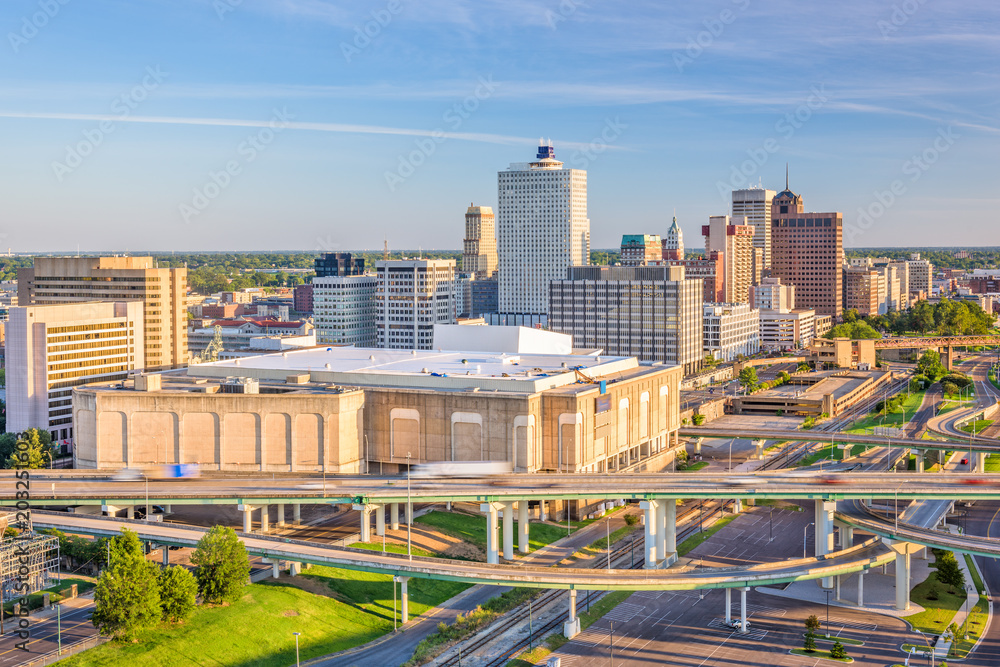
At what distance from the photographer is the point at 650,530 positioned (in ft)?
319

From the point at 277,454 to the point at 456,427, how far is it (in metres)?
19.1

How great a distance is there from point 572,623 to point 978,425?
4331 inches

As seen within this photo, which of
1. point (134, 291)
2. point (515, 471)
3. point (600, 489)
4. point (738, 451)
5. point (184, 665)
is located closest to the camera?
point (184, 665)

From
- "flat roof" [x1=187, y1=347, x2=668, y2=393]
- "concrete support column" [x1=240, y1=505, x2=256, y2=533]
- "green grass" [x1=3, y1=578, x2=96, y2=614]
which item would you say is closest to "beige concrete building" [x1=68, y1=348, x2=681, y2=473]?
"flat roof" [x1=187, y1=347, x2=668, y2=393]

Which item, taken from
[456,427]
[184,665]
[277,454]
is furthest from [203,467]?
[184,665]

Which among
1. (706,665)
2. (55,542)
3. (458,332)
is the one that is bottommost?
(706,665)

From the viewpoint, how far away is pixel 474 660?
78.1 m

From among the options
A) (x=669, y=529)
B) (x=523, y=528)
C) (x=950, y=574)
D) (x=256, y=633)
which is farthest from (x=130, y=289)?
(x=950, y=574)

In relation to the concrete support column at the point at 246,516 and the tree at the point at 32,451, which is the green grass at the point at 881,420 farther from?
the tree at the point at 32,451

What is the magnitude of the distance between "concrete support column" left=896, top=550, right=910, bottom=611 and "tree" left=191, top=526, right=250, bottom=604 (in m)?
53.2

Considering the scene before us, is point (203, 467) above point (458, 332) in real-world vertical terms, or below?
below

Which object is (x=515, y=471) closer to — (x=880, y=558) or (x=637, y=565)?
(x=637, y=565)

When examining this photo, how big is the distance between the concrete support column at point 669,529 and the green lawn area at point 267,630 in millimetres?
21669

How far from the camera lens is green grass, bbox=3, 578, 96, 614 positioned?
8081 centimetres
